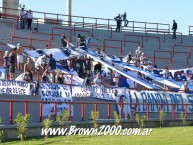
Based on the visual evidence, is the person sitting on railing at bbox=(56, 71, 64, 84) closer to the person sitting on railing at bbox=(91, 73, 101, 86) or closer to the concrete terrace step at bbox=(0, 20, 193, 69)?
the person sitting on railing at bbox=(91, 73, 101, 86)

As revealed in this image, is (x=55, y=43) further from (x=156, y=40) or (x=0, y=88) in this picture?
(x=0, y=88)

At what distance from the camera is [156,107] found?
2712 centimetres

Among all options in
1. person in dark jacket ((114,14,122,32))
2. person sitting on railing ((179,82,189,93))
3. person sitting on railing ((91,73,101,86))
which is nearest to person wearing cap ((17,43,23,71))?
person sitting on railing ((91,73,101,86))

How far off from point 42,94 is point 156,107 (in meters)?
6.14

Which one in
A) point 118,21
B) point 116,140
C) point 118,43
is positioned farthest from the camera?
point 118,21

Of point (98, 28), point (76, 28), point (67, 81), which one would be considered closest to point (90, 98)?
point (67, 81)

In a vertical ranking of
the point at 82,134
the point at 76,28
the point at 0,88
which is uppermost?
the point at 76,28

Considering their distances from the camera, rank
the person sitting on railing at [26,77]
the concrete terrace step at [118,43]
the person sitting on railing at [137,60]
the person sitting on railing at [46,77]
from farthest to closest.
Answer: the concrete terrace step at [118,43] < the person sitting on railing at [137,60] < the person sitting on railing at [46,77] < the person sitting on railing at [26,77]

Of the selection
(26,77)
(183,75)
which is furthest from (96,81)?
(183,75)

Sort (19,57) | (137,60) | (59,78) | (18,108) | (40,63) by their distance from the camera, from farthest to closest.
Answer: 1. (137,60)
2. (19,57)
3. (40,63)
4. (59,78)
5. (18,108)

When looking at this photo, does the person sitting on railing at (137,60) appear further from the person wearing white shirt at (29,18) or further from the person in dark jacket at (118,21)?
the person in dark jacket at (118,21)

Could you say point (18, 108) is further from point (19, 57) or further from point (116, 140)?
point (19, 57)

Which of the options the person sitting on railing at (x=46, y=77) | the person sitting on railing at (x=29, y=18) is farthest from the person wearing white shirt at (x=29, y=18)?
the person sitting on railing at (x=46, y=77)

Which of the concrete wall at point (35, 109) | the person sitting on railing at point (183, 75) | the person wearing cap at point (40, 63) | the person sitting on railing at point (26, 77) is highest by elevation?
the person wearing cap at point (40, 63)
